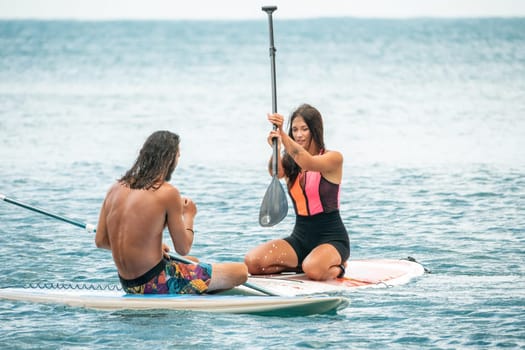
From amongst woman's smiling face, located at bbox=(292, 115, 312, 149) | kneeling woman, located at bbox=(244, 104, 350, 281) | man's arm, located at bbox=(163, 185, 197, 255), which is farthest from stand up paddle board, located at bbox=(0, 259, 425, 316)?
woman's smiling face, located at bbox=(292, 115, 312, 149)

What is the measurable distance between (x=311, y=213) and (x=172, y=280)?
4.47ft

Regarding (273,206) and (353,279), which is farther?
(273,206)

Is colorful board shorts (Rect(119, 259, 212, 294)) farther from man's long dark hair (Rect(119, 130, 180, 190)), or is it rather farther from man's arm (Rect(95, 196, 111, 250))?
man's long dark hair (Rect(119, 130, 180, 190))

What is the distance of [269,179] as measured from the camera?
47.6 feet

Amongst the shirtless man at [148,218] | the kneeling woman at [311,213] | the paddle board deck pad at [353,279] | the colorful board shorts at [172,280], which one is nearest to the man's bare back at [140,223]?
the shirtless man at [148,218]

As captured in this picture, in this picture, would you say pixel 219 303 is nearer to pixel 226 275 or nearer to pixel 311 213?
pixel 226 275

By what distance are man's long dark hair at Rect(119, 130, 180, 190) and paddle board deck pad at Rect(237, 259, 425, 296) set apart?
1.13m

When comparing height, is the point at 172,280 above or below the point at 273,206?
below

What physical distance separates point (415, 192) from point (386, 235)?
267cm

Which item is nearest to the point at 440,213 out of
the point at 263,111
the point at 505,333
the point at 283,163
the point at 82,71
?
the point at 283,163

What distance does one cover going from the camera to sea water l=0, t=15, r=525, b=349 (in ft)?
24.1

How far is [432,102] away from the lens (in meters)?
28.1

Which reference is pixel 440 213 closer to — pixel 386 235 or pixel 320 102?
pixel 386 235

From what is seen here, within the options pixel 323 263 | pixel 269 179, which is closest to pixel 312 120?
pixel 323 263
